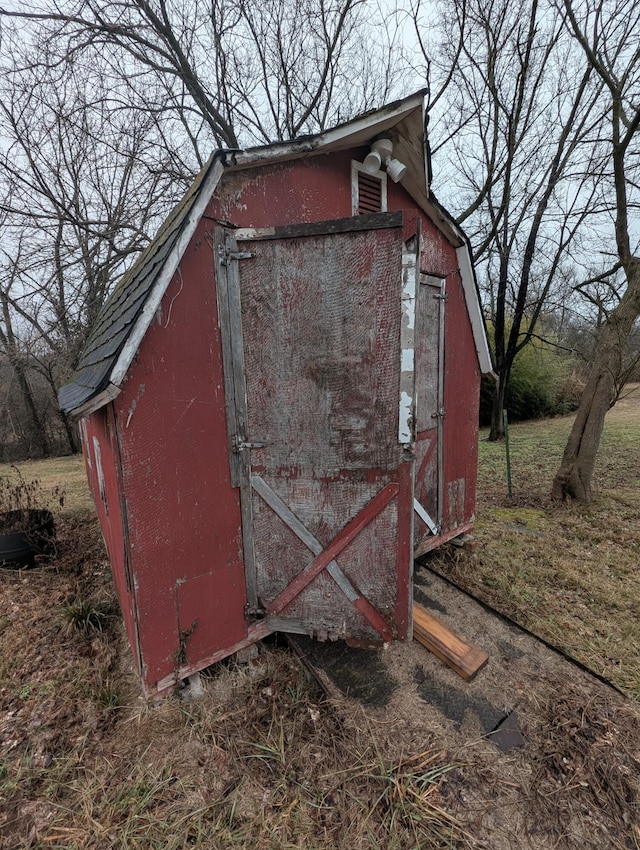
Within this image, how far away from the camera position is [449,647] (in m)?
2.87

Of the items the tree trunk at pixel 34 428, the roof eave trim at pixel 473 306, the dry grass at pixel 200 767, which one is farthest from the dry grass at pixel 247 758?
the tree trunk at pixel 34 428

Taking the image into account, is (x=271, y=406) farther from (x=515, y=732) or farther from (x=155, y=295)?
(x=515, y=732)

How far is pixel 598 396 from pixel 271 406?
21.4ft

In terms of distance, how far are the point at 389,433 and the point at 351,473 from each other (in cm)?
38

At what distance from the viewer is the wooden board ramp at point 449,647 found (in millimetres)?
2727

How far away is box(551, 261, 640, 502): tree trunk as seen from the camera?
6199mm

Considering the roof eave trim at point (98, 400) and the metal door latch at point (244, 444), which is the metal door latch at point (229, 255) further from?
the metal door latch at point (244, 444)

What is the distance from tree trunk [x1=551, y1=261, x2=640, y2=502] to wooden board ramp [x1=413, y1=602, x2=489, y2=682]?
4.97 meters

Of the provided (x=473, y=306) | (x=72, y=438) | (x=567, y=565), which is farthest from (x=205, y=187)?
(x=72, y=438)

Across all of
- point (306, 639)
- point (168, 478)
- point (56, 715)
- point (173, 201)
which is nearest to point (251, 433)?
point (168, 478)

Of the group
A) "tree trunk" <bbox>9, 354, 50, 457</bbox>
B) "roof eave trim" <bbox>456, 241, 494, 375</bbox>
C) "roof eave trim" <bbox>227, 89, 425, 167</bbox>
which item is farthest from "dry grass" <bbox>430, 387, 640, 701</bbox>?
"tree trunk" <bbox>9, 354, 50, 457</bbox>

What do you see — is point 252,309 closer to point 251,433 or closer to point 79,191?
point 251,433

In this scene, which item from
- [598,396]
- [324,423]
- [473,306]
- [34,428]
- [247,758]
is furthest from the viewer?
[34,428]

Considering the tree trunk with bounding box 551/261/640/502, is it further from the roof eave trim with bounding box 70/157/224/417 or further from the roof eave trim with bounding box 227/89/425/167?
the roof eave trim with bounding box 70/157/224/417
